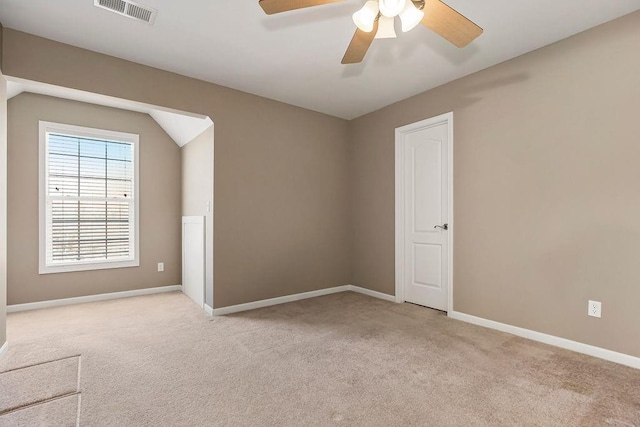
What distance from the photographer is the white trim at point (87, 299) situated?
370 cm

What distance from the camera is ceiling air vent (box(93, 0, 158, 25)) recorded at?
222cm

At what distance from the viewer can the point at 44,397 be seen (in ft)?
6.28

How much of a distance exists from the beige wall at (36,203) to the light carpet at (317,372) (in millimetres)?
550

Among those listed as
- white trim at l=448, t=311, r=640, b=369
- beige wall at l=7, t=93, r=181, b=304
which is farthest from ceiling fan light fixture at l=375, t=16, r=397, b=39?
beige wall at l=7, t=93, r=181, b=304

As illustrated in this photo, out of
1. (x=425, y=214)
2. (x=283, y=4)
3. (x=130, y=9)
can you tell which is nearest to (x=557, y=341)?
(x=425, y=214)

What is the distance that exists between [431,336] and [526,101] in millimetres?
2257

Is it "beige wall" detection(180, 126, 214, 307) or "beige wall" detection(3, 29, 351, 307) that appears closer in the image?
"beige wall" detection(3, 29, 351, 307)

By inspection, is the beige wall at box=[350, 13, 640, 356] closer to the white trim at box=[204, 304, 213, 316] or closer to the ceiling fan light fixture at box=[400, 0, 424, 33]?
the ceiling fan light fixture at box=[400, 0, 424, 33]

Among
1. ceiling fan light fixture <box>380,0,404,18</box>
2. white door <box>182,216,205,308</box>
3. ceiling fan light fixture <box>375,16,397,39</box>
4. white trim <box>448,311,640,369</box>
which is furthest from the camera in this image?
white door <box>182,216,205,308</box>

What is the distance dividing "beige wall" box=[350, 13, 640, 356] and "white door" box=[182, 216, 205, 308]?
2.89 m

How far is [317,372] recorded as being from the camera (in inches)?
87.8

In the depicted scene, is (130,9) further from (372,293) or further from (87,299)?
(372,293)

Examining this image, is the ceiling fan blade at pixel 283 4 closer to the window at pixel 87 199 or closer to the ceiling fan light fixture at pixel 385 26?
the ceiling fan light fixture at pixel 385 26

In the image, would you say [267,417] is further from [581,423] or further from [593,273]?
[593,273]
